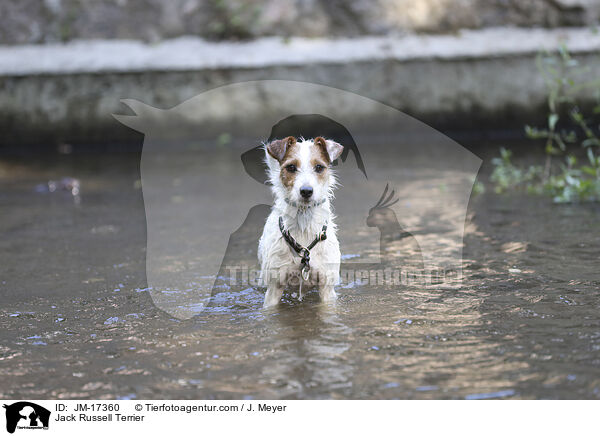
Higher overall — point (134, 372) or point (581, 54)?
point (581, 54)

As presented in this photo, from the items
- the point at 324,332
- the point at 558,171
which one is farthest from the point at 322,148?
the point at 558,171

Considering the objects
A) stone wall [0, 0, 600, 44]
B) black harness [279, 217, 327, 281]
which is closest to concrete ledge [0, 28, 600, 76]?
stone wall [0, 0, 600, 44]

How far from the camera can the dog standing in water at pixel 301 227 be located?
5129mm

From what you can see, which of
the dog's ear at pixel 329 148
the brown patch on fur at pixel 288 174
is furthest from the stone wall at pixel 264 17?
the brown patch on fur at pixel 288 174

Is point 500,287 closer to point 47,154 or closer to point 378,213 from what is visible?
point 378,213

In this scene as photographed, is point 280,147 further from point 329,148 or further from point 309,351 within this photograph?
point 309,351

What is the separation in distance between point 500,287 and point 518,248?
124cm

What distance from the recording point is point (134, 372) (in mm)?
4105

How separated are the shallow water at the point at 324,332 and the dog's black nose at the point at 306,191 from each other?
0.91m

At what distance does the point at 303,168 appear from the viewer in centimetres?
507

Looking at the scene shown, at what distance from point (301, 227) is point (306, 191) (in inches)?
16.9

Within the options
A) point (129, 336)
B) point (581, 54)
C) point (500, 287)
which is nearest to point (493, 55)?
point (581, 54)

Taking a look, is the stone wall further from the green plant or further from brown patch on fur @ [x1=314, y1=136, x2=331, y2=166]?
brown patch on fur @ [x1=314, y1=136, x2=331, y2=166]
